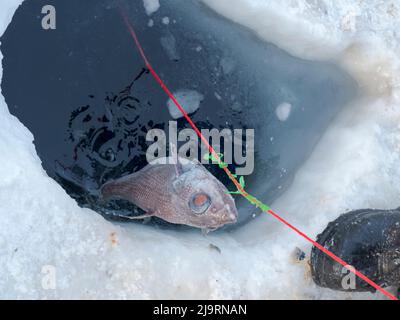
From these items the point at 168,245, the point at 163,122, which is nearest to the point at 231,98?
the point at 163,122

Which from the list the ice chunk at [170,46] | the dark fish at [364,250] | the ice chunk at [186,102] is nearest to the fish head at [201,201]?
the dark fish at [364,250]

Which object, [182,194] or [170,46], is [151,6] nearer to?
[170,46]

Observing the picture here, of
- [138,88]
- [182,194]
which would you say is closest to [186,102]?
[138,88]

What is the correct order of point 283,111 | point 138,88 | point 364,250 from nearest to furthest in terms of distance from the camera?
1. point 364,250
2. point 138,88
3. point 283,111

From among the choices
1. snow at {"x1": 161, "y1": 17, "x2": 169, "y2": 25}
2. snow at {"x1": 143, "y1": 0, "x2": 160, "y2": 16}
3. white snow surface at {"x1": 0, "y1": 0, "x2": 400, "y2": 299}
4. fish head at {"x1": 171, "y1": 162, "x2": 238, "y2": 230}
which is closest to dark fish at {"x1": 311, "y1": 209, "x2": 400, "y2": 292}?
white snow surface at {"x1": 0, "y1": 0, "x2": 400, "y2": 299}

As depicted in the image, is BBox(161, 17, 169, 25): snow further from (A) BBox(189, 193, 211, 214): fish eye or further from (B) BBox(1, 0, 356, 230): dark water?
(A) BBox(189, 193, 211, 214): fish eye

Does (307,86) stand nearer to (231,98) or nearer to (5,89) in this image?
(231,98)
